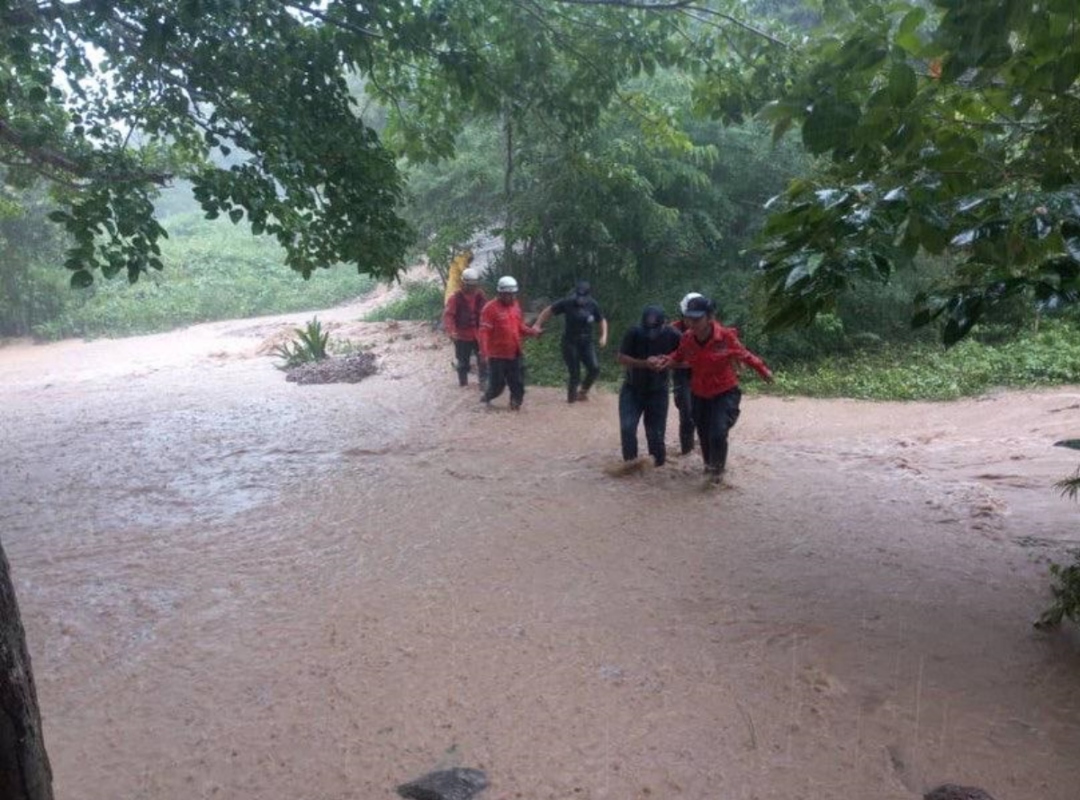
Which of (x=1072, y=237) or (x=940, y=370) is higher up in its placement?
(x=1072, y=237)

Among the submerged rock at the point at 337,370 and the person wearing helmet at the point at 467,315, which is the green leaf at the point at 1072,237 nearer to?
the person wearing helmet at the point at 467,315

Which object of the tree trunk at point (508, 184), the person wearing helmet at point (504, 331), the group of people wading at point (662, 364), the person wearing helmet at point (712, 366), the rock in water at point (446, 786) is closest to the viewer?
the rock in water at point (446, 786)

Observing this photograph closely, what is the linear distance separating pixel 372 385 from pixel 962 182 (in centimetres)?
1084

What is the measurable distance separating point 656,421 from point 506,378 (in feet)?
10.7

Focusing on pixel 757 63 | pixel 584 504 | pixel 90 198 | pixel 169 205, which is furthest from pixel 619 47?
pixel 169 205

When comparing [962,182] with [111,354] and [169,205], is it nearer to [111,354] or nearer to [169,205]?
[111,354]

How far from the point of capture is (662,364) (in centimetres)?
749

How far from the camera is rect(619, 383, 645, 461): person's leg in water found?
799cm

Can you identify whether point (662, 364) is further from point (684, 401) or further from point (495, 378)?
point (495, 378)

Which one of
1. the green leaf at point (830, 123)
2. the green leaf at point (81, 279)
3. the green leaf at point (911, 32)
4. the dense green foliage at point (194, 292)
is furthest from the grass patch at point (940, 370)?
the dense green foliage at point (194, 292)

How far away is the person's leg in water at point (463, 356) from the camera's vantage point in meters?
12.0

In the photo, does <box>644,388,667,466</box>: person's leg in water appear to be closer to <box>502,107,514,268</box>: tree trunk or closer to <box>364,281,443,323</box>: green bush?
<box>502,107,514,268</box>: tree trunk

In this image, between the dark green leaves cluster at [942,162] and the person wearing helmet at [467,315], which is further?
the person wearing helmet at [467,315]

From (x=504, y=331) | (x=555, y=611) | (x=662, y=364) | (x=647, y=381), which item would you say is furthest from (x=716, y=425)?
(x=504, y=331)
